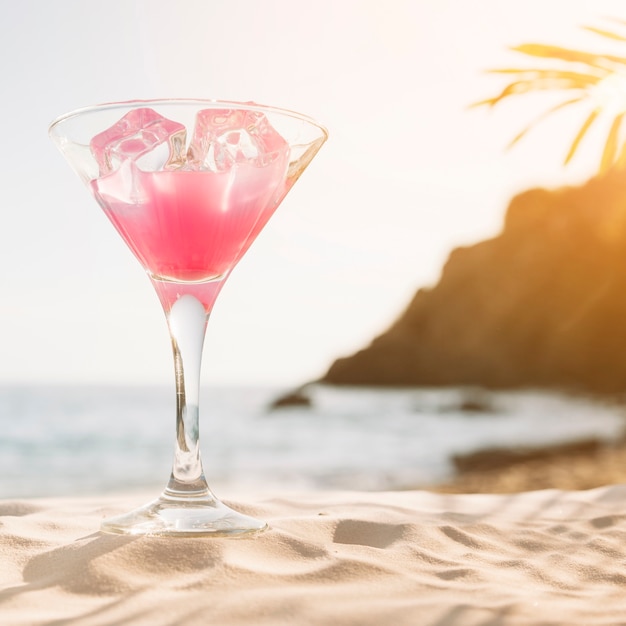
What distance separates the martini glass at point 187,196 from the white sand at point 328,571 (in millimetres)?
126

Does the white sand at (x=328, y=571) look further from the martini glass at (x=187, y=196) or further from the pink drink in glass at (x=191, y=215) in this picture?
the pink drink in glass at (x=191, y=215)

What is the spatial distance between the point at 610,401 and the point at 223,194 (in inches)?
907

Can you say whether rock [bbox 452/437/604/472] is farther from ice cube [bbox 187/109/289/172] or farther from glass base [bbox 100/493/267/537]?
ice cube [bbox 187/109/289/172]

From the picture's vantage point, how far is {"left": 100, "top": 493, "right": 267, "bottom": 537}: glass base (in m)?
1.30

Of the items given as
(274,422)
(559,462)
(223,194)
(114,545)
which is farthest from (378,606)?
(274,422)

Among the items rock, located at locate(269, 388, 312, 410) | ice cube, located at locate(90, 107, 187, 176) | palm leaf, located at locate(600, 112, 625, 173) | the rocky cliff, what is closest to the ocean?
rock, located at locate(269, 388, 312, 410)

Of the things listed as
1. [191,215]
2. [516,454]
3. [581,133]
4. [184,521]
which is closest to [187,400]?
[184,521]

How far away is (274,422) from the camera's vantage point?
1680 centimetres

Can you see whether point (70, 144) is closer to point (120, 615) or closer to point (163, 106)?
point (163, 106)

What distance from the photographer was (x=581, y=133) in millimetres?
2328

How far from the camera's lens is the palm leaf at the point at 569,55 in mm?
2416

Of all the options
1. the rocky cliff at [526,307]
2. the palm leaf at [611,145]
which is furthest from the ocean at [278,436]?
the rocky cliff at [526,307]

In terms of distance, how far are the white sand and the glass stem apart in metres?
0.17

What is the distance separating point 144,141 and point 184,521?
64 cm
